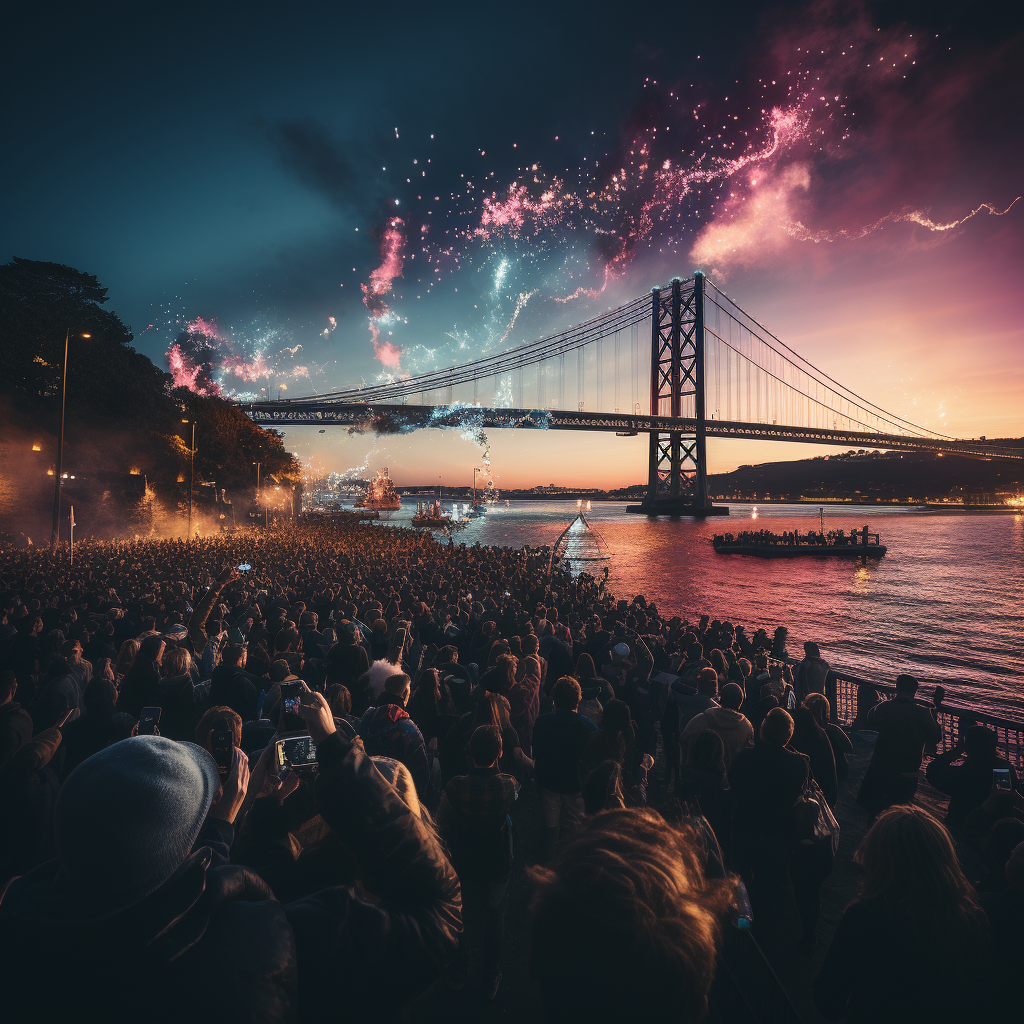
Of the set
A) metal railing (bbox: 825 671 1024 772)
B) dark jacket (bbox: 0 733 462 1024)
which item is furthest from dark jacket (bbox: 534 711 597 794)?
metal railing (bbox: 825 671 1024 772)

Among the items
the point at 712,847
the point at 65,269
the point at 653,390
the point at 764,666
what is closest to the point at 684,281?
the point at 653,390

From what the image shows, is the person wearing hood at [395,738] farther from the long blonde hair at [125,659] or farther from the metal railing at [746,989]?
the long blonde hair at [125,659]

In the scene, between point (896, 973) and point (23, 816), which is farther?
point (23, 816)

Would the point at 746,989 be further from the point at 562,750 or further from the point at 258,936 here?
the point at 258,936

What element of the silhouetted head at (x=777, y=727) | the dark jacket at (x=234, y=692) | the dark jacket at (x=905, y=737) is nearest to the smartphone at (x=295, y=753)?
the silhouetted head at (x=777, y=727)

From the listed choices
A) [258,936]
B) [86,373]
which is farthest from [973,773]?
[86,373]

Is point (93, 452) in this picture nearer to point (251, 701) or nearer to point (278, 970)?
point (251, 701)
